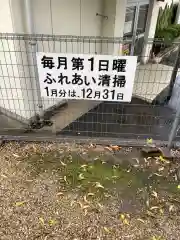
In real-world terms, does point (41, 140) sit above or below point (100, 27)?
below

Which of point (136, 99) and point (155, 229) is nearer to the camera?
point (155, 229)

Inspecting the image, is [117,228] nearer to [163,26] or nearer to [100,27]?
[100,27]

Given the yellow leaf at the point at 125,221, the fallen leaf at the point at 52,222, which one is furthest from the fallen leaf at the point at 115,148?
the fallen leaf at the point at 52,222

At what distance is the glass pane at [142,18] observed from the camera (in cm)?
802

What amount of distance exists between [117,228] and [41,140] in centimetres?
166

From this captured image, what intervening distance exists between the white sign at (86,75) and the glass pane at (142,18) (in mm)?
6034

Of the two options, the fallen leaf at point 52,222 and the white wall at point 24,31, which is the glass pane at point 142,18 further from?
the fallen leaf at point 52,222

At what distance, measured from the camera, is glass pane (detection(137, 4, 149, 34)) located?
8.02m

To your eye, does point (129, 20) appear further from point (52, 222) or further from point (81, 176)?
point (52, 222)

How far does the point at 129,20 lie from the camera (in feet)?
24.1

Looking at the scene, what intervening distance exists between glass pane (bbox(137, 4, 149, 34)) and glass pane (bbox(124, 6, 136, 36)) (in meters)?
0.64

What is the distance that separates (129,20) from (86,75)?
538 centimetres

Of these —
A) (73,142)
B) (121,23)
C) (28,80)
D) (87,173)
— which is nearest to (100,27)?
(121,23)

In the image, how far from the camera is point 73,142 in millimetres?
3469
